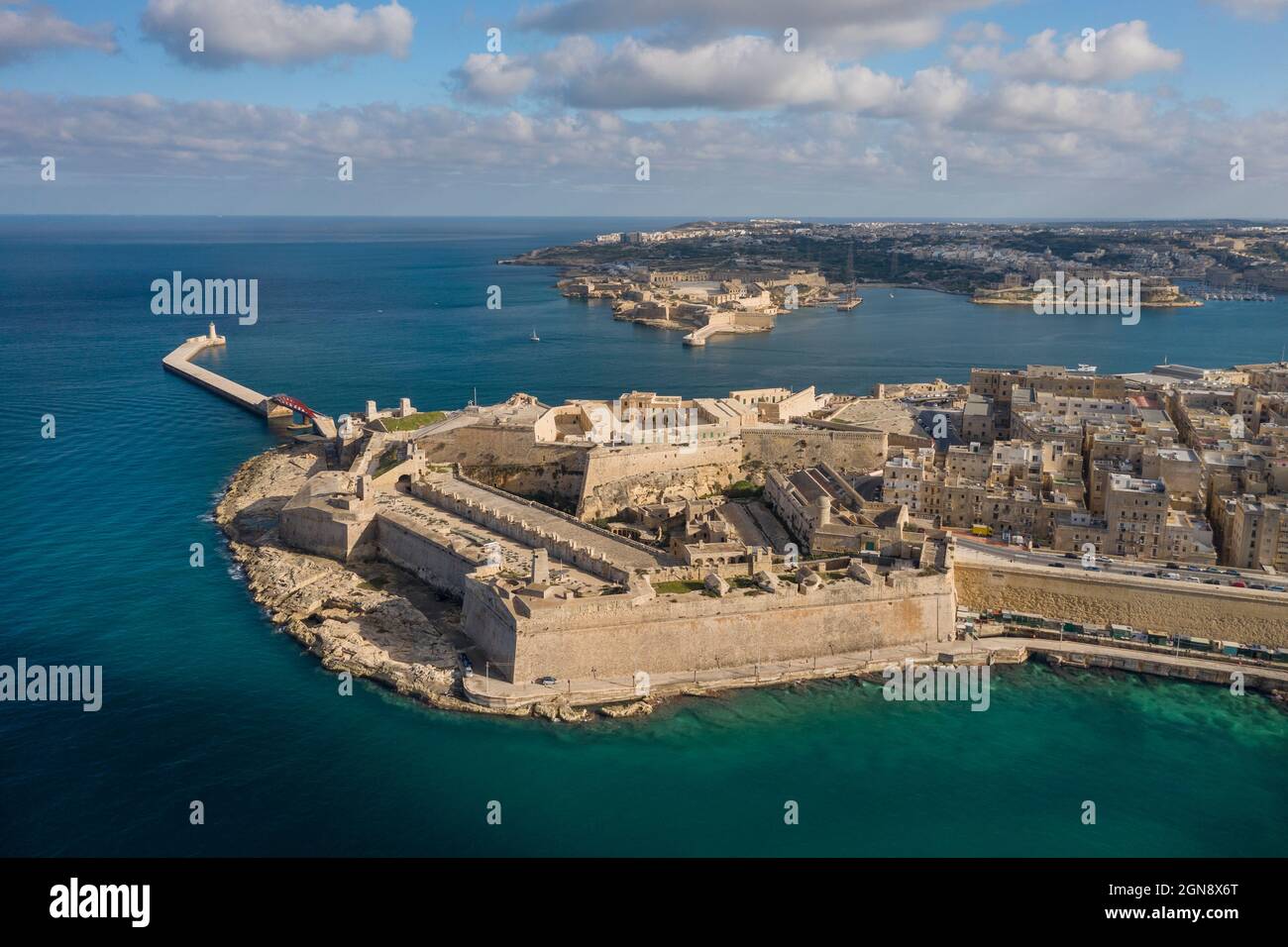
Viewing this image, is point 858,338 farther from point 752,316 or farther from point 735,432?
point 735,432

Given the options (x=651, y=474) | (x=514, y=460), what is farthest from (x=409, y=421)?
(x=651, y=474)

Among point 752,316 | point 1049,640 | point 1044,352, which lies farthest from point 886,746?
point 752,316

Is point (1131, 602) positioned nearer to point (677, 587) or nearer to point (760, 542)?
point (760, 542)

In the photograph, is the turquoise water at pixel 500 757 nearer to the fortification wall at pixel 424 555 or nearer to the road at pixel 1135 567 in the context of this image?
the road at pixel 1135 567

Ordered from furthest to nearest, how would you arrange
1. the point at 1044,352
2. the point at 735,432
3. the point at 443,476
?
the point at 1044,352
the point at 735,432
the point at 443,476
